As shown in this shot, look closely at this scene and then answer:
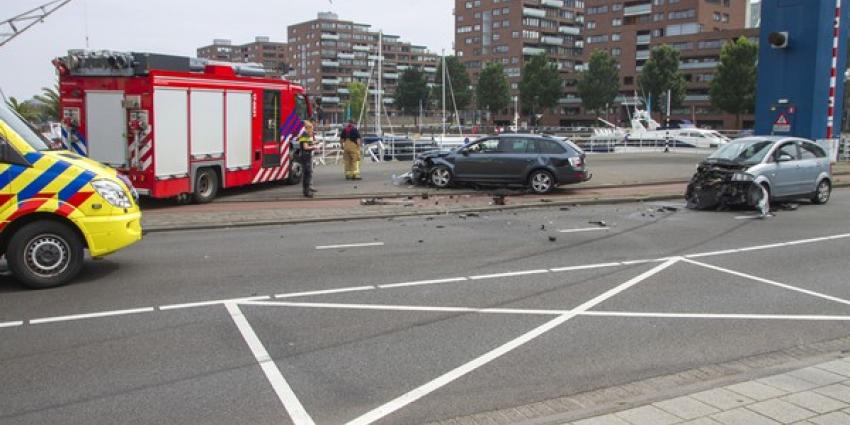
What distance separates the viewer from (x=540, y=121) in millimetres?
116000

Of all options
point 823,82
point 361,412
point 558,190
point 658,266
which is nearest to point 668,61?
point 823,82

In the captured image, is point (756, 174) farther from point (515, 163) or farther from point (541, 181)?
point (515, 163)

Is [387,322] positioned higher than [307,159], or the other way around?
[307,159]

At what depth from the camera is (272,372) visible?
208 inches

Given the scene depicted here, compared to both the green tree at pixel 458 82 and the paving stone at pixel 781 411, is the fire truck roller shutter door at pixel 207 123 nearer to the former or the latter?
the paving stone at pixel 781 411

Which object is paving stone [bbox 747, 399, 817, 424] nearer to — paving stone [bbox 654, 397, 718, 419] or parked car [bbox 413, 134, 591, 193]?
paving stone [bbox 654, 397, 718, 419]

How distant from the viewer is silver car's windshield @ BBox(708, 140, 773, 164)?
50.5 feet

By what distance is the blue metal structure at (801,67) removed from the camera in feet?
75.4

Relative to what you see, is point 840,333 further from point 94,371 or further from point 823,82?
point 823,82

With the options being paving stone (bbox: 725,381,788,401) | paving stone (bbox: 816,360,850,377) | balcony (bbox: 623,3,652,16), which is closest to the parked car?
paving stone (bbox: 816,360,850,377)

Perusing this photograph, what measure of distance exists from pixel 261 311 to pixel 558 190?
42.5 ft

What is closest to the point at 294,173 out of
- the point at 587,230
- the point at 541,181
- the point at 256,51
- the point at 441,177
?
the point at 441,177

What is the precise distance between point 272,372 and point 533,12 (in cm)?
13217

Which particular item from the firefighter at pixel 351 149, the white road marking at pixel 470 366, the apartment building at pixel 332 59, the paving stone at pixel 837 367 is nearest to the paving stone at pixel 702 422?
the paving stone at pixel 837 367
